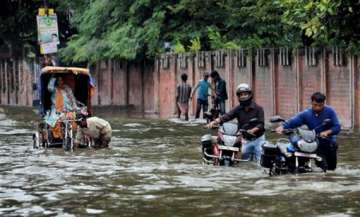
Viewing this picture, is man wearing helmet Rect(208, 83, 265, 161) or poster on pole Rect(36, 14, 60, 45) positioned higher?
poster on pole Rect(36, 14, 60, 45)

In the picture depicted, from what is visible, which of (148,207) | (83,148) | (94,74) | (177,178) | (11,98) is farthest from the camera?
(11,98)

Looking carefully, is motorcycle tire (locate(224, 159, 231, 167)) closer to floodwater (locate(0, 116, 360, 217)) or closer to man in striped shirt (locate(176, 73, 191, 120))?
floodwater (locate(0, 116, 360, 217))

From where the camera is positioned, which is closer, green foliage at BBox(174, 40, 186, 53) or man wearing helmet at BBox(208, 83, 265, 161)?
man wearing helmet at BBox(208, 83, 265, 161)

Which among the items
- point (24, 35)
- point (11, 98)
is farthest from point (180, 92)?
point (11, 98)

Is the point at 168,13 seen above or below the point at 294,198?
above

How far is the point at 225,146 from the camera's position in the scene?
1497 centimetres

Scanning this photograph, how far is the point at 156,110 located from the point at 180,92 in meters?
8.86

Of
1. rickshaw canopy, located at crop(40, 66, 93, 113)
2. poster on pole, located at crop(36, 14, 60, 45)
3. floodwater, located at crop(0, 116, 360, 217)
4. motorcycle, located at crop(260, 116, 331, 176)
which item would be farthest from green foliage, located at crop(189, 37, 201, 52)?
motorcycle, located at crop(260, 116, 331, 176)

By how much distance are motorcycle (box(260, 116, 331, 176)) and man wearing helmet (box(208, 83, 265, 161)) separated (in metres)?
0.98

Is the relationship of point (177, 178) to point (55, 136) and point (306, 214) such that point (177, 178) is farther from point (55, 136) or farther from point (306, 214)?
→ point (55, 136)

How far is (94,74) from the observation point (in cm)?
4866

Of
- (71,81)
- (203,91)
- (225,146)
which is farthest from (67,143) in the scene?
(203,91)

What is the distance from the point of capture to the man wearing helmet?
1488 centimetres

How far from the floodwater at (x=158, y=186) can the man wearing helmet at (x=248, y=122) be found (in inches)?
14.7
